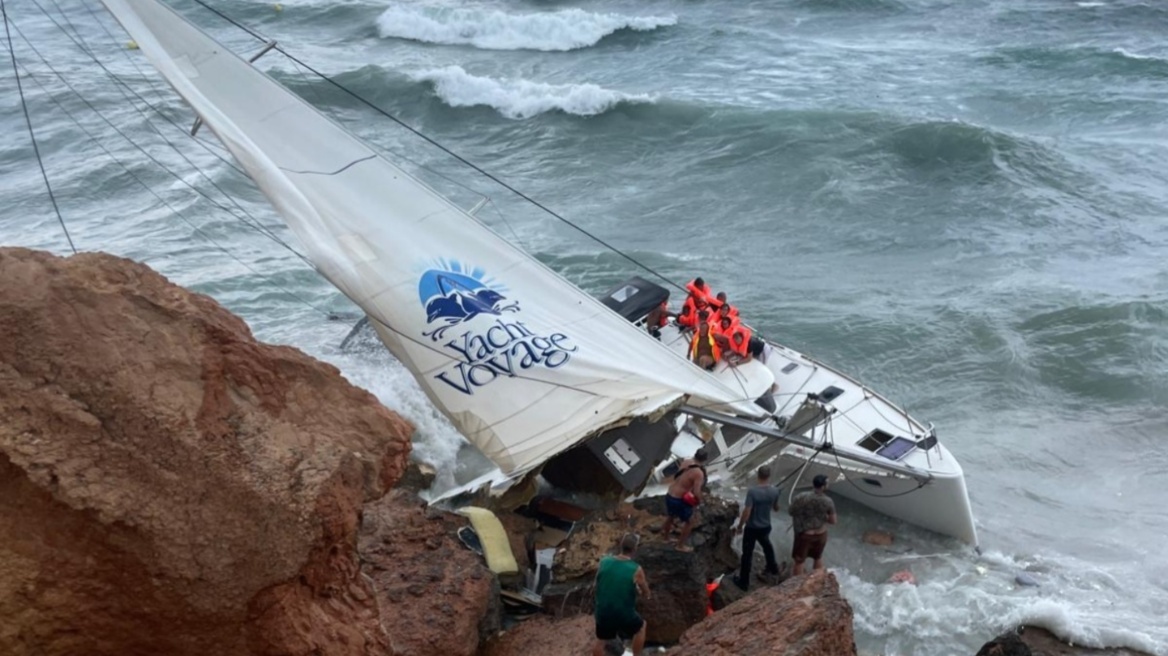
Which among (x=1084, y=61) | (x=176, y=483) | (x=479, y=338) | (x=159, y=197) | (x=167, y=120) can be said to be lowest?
(x=159, y=197)

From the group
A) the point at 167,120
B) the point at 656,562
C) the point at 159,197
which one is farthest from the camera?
the point at 159,197

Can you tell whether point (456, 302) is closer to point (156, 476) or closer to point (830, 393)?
point (830, 393)

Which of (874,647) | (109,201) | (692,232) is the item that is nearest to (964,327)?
(692,232)

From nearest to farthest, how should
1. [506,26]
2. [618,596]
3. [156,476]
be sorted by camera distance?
1. [156,476]
2. [618,596]
3. [506,26]

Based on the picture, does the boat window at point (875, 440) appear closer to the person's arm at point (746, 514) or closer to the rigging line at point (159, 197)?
the person's arm at point (746, 514)

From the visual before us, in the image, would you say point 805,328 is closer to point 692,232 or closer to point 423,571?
point 692,232

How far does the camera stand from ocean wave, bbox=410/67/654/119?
28.5 meters

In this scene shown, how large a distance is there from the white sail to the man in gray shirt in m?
0.93

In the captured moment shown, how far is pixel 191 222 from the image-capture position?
70.6 feet

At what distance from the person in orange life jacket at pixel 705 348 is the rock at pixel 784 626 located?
5761 mm

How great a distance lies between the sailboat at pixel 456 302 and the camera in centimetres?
1041

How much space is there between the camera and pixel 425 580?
8938 mm

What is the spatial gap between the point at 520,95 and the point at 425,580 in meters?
21.8

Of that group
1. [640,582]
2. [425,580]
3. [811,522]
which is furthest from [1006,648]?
[425,580]
